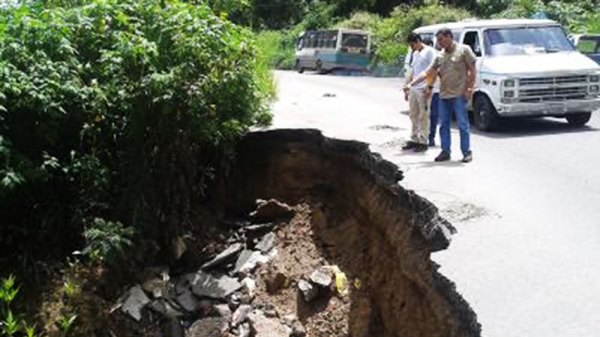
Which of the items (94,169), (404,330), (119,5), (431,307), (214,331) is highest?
(119,5)

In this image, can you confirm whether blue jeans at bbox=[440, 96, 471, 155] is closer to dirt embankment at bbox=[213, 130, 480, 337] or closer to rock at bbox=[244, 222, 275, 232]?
dirt embankment at bbox=[213, 130, 480, 337]

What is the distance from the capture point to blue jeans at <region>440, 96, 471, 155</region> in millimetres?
8797

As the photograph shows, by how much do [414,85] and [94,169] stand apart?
4.64 meters

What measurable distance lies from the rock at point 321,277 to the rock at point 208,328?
3.24ft

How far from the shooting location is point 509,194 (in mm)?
7570

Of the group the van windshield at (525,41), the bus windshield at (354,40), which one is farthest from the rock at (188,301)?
the bus windshield at (354,40)

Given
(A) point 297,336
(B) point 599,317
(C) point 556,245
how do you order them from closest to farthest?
1. (B) point 599,317
2. (C) point 556,245
3. (A) point 297,336

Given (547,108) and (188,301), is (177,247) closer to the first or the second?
(188,301)

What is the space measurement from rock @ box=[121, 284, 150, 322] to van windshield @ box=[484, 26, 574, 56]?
26.0 feet

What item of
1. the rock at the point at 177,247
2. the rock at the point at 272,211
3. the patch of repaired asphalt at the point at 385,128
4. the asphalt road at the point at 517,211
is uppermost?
the patch of repaired asphalt at the point at 385,128

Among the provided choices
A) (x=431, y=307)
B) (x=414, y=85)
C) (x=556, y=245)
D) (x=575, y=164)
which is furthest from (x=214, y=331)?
(x=575, y=164)

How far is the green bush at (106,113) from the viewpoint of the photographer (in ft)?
20.9

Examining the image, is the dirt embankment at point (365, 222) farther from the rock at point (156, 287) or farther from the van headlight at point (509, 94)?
the van headlight at point (509, 94)

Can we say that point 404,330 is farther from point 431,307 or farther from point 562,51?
point 562,51
